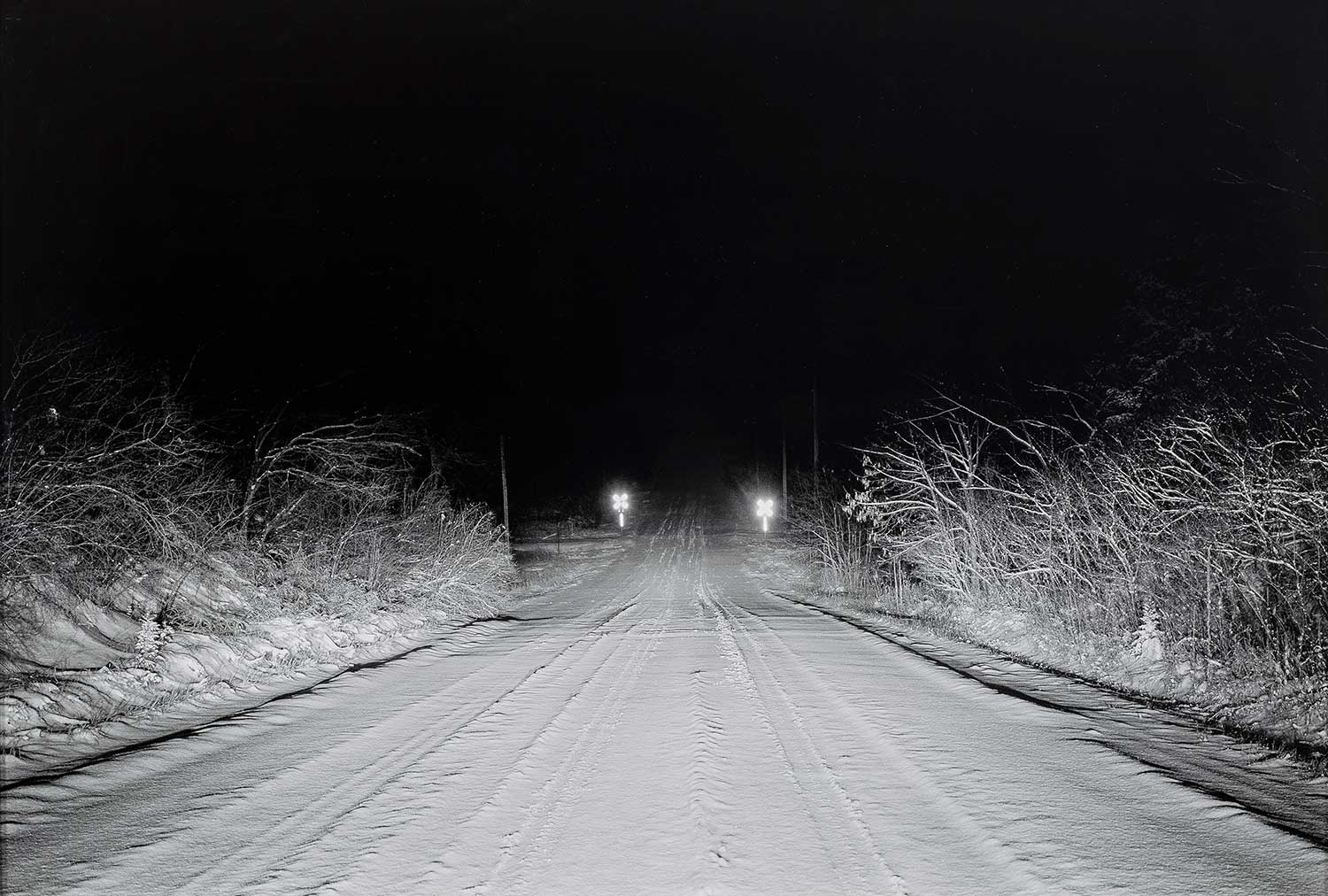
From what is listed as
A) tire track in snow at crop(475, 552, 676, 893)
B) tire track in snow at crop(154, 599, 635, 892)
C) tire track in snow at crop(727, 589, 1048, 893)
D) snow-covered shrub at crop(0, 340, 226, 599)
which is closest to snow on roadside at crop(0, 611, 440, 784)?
snow-covered shrub at crop(0, 340, 226, 599)

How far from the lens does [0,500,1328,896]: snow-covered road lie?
3488 millimetres

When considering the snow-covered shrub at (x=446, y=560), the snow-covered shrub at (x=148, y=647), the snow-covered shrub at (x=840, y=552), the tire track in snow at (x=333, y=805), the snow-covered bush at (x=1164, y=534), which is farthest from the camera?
the snow-covered shrub at (x=840, y=552)

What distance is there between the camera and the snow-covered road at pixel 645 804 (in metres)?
3.49

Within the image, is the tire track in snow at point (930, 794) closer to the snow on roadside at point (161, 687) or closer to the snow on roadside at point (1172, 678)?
the snow on roadside at point (1172, 678)

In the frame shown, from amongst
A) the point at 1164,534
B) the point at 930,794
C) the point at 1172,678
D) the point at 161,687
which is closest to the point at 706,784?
the point at 930,794

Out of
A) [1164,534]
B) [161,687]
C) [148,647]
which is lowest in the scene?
[161,687]

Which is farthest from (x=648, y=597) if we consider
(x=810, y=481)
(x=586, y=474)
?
(x=586, y=474)

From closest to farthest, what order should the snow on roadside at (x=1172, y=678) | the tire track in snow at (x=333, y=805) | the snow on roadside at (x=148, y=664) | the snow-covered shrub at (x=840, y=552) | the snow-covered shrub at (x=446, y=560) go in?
the tire track in snow at (x=333, y=805)
the snow on roadside at (x=1172, y=678)
the snow on roadside at (x=148, y=664)
the snow-covered shrub at (x=446, y=560)
the snow-covered shrub at (x=840, y=552)

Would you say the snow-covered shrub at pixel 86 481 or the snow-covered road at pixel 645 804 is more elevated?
the snow-covered shrub at pixel 86 481

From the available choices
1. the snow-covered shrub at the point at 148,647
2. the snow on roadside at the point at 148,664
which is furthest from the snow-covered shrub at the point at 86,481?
the snow-covered shrub at the point at 148,647

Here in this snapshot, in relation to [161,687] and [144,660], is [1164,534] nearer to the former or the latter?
[161,687]

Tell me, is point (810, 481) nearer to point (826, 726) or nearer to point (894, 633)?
point (894, 633)

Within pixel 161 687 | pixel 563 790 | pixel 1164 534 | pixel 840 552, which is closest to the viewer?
pixel 563 790

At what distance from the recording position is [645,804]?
4328 mm
